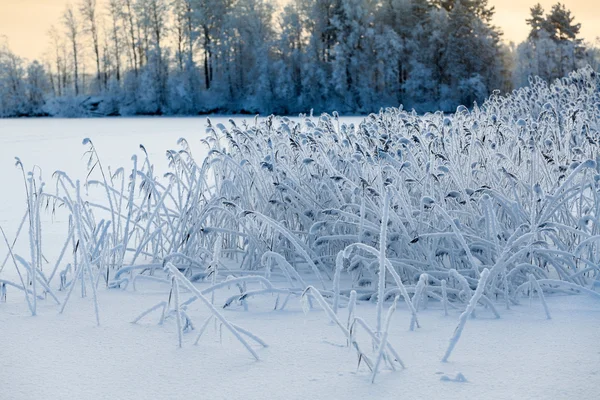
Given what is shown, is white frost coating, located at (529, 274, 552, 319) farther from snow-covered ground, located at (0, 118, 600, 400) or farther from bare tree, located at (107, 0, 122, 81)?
bare tree, located at (107, 0, 122, 81)

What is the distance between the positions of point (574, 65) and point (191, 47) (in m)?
19.8

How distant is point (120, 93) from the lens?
3678 centimetres

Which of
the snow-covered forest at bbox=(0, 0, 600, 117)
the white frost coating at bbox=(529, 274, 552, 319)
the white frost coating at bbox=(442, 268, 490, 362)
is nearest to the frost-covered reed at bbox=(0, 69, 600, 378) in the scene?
the white frost coating at bbox=(529, 274, 552, 319)

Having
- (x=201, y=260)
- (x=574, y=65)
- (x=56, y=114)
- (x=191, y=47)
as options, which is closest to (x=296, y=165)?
(x=201, y=260)

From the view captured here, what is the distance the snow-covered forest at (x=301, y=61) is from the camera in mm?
33938

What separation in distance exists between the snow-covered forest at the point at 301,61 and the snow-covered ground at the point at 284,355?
102ft

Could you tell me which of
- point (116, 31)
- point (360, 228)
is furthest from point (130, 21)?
point (360, 228)

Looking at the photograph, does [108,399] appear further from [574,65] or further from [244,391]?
[574,65]

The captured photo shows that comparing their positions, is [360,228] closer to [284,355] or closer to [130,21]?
[284,355]

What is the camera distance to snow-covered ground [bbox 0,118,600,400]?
183cm

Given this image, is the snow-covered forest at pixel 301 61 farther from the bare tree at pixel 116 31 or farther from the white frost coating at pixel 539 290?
the white frost coating at pixel 539 290

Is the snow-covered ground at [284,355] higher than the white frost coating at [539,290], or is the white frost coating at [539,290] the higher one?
the white frost coating at [539,290]

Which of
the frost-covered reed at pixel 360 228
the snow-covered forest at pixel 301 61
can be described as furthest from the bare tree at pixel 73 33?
the frost-covered reed at pixel 360 228

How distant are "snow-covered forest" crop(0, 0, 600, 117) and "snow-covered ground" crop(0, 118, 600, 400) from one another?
102 feet
